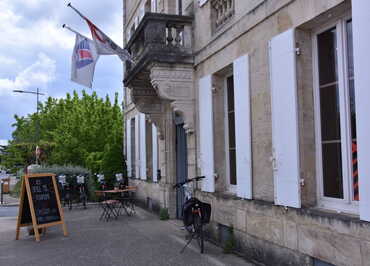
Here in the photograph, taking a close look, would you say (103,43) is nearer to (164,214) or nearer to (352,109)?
(164,214)

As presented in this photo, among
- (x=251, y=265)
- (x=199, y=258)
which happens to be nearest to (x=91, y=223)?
(x=199, y=258)

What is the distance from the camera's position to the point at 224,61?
23.1ft

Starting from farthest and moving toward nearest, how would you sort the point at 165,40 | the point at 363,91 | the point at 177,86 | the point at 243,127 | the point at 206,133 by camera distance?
the point at 165,40
the point at 177,86
the point at 206,133
the point at 243,127
the point at 363,91

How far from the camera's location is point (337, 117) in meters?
4.63

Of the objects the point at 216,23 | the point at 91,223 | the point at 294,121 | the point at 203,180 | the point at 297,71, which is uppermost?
the point at 216,23

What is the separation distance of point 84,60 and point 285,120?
6185 mm

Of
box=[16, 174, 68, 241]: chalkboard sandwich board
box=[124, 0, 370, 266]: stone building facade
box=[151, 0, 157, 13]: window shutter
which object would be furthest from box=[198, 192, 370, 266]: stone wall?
box=[151, 0, 157, 13]: window shutter

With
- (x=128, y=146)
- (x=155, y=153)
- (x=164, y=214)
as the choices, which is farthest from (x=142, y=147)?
(x=164, y=214)

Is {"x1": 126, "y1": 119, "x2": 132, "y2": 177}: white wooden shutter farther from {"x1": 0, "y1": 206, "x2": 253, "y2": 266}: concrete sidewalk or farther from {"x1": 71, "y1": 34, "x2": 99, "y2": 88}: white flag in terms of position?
{"x1": 71, "y1": 34, "x2": 99, "y2": 88}: white flag

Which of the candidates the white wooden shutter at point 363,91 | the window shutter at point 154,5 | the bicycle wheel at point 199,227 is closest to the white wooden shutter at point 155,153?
the window shutter at point 154,5

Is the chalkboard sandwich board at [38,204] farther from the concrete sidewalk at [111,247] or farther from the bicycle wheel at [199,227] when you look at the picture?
the bicycle wheel at [199,227]

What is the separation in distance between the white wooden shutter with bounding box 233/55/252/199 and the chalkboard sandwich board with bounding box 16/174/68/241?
4.48 m

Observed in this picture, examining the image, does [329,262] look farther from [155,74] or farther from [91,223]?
[91,223]

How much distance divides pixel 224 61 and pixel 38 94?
2233cm
